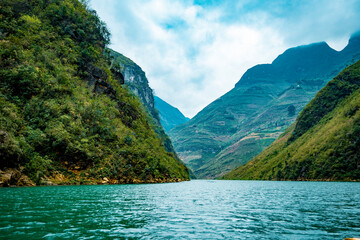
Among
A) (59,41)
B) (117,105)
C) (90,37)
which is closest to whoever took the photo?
(59,41)

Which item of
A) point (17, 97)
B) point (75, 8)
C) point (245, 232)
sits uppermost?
point (75, 8)

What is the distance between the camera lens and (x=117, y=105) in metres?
93.9

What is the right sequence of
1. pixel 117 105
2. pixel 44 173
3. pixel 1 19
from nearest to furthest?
pixel 44 173
pixel 1 19
pixel 117 105

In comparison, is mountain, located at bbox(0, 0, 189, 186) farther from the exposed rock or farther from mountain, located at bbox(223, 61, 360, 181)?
mountain, located at bbox(223, 61, 360, 181)

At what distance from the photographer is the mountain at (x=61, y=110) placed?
4856 centimetres

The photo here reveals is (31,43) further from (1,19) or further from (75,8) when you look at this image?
(75,8)

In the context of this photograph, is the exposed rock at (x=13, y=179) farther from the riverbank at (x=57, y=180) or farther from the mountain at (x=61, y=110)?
the mountain at (x=61, y=110)

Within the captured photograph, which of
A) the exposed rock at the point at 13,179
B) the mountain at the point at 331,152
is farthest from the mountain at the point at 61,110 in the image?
the mountain at the point at 331,152

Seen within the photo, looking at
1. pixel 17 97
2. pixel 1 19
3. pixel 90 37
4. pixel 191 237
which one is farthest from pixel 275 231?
pixel 90 37

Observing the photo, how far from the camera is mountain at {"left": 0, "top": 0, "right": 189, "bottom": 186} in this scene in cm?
4856

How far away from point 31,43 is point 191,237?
82541 mm

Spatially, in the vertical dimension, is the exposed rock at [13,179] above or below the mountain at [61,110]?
below

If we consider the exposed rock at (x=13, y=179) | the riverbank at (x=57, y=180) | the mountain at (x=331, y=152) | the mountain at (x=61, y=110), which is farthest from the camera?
the mountain at (x=331, y=152)

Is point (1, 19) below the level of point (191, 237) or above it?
above
